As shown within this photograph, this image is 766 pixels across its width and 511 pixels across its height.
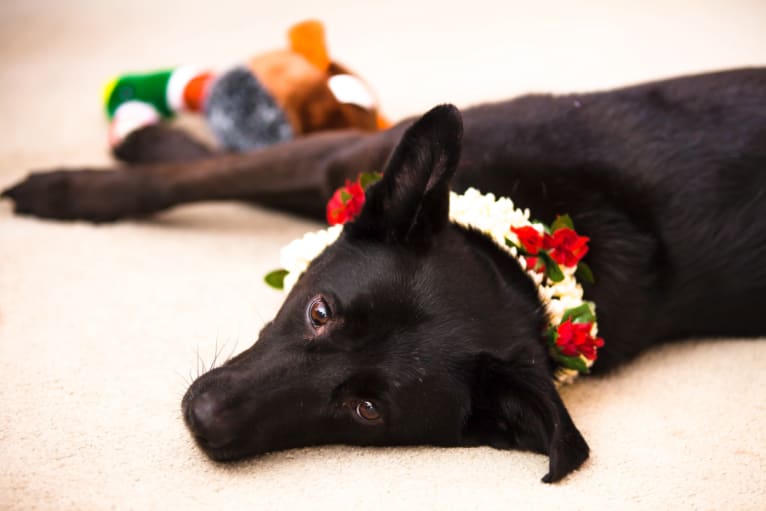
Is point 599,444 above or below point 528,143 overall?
below

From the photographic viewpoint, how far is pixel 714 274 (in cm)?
209

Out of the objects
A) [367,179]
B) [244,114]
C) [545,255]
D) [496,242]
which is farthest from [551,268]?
[244,114]

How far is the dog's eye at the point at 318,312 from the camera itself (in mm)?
1745

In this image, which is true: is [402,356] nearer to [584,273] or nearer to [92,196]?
[584,273]

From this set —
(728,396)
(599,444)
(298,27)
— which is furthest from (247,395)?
(298,27)

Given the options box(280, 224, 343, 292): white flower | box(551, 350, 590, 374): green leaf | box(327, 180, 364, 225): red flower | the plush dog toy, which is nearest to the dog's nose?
box(280, 224, 343, 292): white flower

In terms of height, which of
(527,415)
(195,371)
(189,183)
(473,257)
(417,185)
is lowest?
(195,371)

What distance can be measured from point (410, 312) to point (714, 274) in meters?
0.88

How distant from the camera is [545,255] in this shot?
191 centimetres

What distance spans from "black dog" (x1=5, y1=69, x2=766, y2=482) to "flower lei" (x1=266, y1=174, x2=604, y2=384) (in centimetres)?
3

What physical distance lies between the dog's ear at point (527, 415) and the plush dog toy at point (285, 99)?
1.34 metres

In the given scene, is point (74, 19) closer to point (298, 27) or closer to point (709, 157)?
point (298, 27)

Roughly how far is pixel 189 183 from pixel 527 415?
1299mm

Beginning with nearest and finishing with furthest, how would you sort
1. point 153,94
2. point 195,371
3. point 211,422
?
1. point 211,422
2. point 195,371
3. point 153,94
